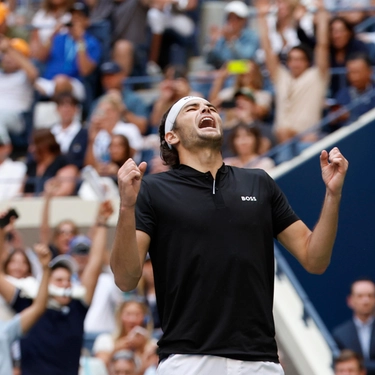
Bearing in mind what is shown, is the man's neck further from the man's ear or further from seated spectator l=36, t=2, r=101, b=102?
seated spectator l=36, t=2, r=101, b=102

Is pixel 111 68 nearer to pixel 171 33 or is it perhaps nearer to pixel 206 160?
pixel 171 33

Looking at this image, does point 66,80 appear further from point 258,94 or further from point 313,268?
point 313,268

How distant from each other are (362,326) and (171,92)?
13.1 ft

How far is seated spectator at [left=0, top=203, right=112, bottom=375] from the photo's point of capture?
7.28 meters

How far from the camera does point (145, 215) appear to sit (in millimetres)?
4328

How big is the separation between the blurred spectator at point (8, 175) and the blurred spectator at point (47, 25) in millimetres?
1942

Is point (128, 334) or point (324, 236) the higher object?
point (324, 236)

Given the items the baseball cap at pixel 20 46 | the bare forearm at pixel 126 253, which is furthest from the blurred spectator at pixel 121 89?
the bare forearm at pixel 126 253

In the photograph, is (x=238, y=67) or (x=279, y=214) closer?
(x=279, y=214)

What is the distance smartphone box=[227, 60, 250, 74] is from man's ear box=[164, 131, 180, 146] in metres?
6.72

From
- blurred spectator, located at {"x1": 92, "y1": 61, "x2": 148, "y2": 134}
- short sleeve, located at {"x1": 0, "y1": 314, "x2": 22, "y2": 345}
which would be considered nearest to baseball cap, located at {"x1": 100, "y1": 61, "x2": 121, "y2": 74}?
blurred spectator, located at {"x1": 92, "y1": 61, "x2": 148, "y2": 134}

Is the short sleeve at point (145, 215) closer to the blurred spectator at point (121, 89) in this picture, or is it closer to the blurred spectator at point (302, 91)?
the blurred spectator at point (302, 91)

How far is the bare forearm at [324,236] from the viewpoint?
4.30 m

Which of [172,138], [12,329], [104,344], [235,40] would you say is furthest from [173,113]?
[235,40]
